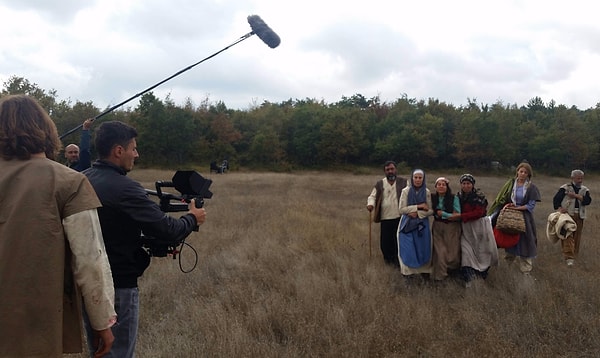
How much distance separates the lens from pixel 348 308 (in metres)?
4.63

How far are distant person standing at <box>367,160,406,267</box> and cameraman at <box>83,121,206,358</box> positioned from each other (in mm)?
4445

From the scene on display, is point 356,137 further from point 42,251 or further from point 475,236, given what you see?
point 42,251

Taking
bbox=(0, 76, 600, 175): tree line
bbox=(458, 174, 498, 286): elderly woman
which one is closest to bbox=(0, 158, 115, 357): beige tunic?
bbox=(458, 174, 498, 286): elderly woman

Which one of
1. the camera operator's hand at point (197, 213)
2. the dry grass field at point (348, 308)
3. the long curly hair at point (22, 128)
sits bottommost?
the dry grass field at point (348, 308)

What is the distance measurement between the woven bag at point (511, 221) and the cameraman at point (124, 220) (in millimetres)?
5079

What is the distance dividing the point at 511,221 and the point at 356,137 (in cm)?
4477

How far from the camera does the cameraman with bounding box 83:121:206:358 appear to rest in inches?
90.2

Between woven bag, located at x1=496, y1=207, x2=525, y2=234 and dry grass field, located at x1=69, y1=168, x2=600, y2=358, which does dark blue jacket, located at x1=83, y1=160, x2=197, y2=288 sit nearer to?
dry grass field, located at x1=69, y1=168, x2=600, y2=358

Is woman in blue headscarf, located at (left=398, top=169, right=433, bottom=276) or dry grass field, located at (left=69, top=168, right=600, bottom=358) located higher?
woman in blue headscarf, located at (left=398, top=169, right=433, bottom=276)

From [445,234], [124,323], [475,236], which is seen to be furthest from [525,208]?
[124,323]

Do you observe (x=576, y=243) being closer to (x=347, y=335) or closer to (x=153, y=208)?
(x=347, y=335)

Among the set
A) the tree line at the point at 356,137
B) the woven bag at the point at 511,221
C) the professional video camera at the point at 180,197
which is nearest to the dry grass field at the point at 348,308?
the woven bag at the point at 511,221

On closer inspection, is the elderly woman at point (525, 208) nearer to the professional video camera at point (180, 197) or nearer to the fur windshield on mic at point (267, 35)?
the fur windshield on mic at point (267, 35)

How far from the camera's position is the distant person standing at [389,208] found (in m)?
6.53
